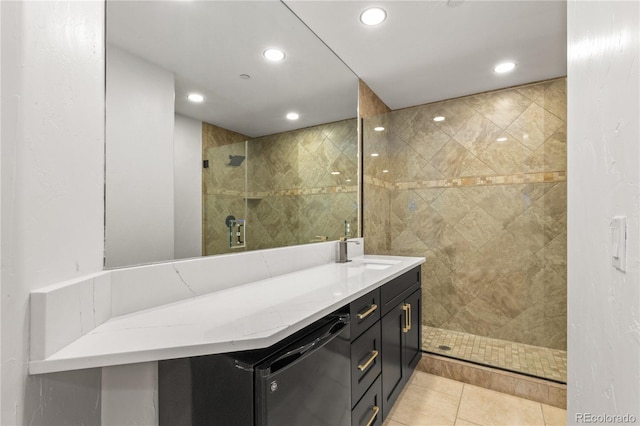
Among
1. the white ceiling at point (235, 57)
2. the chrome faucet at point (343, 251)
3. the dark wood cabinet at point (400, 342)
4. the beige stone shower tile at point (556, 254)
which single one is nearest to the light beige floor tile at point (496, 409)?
the dark wood cabinet at point (400, 342)

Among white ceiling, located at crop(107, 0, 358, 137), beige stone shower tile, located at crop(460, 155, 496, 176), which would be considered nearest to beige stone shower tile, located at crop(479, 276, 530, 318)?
beige stone shower tile, located at crop(460, 155, 496, 176)

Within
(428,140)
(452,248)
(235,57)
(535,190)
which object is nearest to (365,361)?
(235,57)

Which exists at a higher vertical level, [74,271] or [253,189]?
[253,189]

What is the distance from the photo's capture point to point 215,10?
4.64 ft

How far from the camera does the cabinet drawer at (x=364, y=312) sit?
4.38 feet

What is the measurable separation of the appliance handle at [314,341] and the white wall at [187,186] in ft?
1.98

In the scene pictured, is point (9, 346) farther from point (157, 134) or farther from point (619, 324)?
point (619, 324)

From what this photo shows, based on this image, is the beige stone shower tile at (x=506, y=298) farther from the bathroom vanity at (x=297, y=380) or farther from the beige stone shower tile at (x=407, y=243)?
the bathroom vanity at (x=297, y=380)

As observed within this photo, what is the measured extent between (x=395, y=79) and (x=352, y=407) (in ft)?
8.23

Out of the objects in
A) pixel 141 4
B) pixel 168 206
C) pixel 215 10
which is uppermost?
pixel 215 10

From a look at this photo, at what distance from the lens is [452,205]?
3016 mm

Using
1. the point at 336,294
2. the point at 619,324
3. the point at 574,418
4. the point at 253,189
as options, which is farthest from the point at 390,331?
the point at 619,324

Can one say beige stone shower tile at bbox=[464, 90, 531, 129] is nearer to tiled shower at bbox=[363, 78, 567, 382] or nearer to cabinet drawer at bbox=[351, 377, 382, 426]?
tiled shower at bbox=[363, 78, 567, 382]

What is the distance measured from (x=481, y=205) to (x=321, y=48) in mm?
2082
